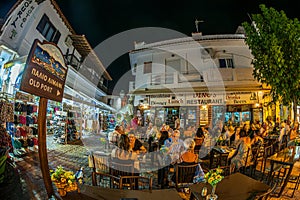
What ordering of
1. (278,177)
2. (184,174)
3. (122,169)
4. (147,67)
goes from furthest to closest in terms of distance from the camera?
1. (147,67)
2. (278,177)
3. (184,174)
4. (122,169)

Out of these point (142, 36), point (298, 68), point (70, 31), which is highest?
point (142, 36)

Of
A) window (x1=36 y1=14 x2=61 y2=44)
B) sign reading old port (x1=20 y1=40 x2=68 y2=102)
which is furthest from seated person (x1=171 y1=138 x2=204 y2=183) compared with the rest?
window (x1=36 y1=14 x2=61 y2=44)

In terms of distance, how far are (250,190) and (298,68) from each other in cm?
637

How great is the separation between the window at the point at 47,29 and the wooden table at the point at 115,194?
10277 millimetres

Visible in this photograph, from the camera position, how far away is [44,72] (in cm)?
247

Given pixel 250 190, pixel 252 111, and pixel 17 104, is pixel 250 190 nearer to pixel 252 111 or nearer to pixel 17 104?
pixel 17 104

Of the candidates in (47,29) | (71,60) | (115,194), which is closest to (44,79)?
(115,194)

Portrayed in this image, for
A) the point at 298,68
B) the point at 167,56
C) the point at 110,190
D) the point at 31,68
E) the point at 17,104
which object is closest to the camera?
the point at 31,68

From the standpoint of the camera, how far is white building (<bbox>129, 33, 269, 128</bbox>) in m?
13.3

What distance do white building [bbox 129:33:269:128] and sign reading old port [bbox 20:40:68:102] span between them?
1059 cm

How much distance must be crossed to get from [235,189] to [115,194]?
2.04 metres

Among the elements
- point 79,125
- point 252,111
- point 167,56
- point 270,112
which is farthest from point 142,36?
point 270,112

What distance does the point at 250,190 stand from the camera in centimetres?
323

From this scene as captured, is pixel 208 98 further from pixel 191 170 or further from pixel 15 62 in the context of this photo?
pixel 15 62
